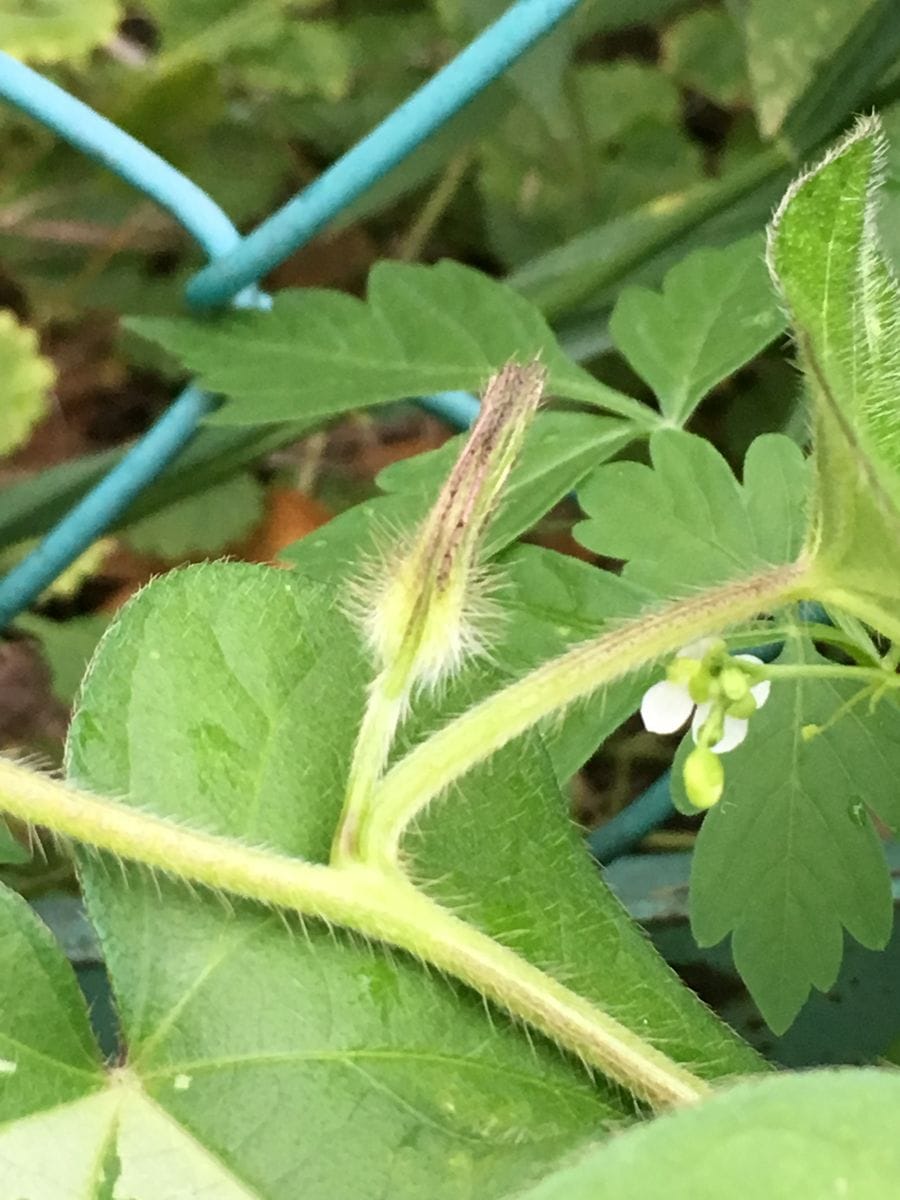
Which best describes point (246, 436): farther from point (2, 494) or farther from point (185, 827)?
point (185, 827)

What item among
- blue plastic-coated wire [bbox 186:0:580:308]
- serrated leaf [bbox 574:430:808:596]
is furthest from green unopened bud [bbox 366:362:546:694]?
blue plastic-coated wire [bbox 186:0:580:308]

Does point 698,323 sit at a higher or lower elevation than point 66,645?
higher

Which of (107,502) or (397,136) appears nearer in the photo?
(397,136)

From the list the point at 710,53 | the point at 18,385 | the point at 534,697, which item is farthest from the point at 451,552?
the point at 710,53

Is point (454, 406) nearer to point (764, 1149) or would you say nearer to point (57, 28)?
Result: point (57, 28)

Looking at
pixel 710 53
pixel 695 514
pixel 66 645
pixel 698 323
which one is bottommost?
pixel 66 645

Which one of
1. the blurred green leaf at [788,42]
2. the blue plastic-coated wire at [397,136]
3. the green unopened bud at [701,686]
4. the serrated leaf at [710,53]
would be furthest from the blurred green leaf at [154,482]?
the serrated leaf at [710,53]
